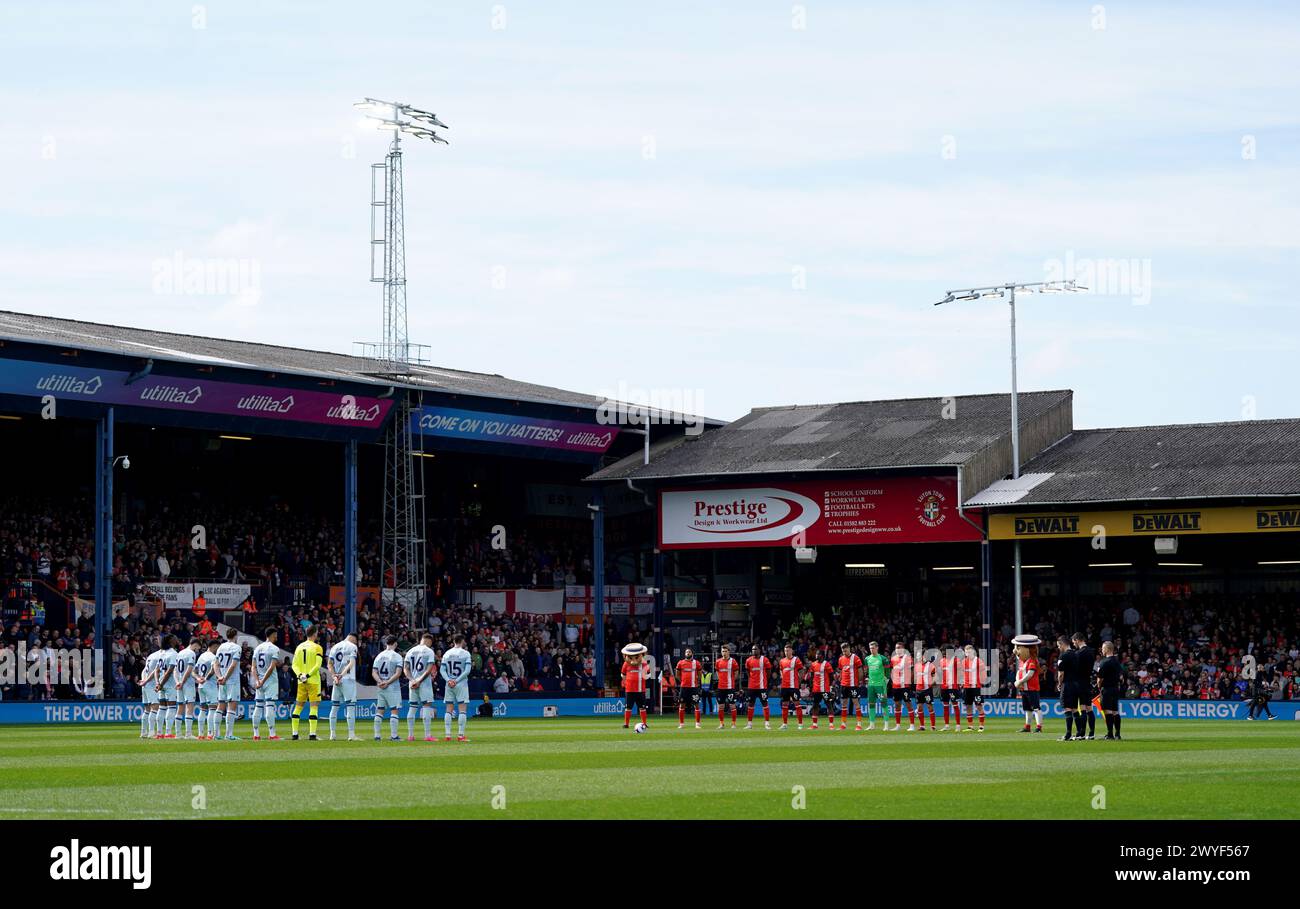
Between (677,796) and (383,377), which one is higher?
(383,377)

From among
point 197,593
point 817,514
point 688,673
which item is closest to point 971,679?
point 688,673

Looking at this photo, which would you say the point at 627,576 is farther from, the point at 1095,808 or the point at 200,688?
the point at 1095,808

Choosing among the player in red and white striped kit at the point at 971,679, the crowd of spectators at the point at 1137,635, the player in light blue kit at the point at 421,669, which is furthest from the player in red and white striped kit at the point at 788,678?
the crowd of spectators at the point at 1137,635

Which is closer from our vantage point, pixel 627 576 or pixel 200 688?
pixel 200 688

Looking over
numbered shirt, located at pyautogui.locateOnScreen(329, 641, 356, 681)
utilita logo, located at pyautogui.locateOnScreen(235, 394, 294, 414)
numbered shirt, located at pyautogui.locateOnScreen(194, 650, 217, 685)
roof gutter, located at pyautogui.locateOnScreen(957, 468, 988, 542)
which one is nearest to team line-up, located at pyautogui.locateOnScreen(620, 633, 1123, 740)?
numbered shirt, located at pyautogui.locateOnScreen(329, 641, 356, 681)

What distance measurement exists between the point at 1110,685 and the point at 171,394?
26522mm

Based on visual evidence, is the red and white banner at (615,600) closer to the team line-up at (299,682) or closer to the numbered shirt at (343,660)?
the team line-up at (299,682)

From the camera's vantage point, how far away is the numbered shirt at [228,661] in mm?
32562

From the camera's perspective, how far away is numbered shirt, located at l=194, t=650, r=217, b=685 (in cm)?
3253

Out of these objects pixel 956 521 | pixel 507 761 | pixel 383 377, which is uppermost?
pixel 383 377

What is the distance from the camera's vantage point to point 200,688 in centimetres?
3250

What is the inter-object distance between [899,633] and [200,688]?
98.9 feet
